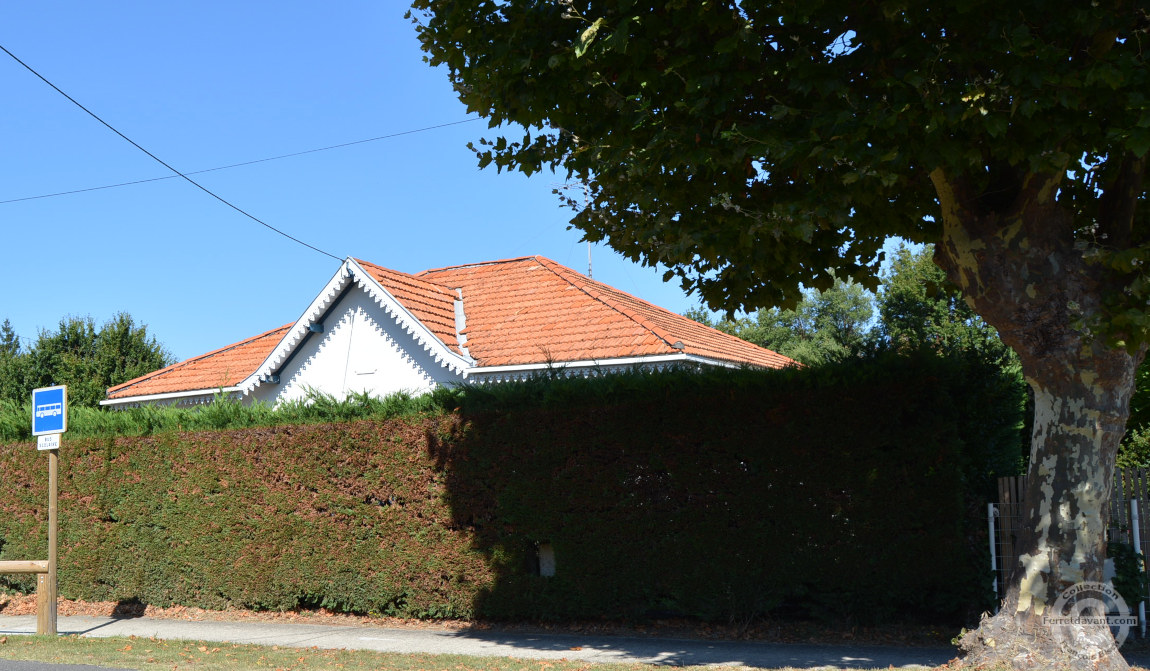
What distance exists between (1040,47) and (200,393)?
20.8 metres

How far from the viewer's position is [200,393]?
75.0ft

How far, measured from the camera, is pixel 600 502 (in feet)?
36.6

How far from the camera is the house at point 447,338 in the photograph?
18938 millimetres

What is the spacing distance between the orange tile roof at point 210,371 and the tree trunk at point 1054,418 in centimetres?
1890

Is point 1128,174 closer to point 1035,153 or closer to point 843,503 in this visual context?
point 1035,153

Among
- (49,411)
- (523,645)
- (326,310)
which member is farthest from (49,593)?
(326,310)

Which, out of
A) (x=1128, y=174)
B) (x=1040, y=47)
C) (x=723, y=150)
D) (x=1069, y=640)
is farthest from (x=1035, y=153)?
(x=1069, y=640)

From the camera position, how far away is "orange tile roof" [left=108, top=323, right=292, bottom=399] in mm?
23455

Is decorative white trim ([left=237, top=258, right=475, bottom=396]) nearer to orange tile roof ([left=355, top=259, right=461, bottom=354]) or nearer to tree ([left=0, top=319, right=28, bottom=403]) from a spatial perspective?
orange tile roof ([left=355, top=259, right=461, bottom=354])

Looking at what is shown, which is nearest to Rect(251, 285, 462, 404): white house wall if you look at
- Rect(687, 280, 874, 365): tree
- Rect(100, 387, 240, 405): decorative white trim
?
Rect(100, 387, 240, 405): decorative white trim

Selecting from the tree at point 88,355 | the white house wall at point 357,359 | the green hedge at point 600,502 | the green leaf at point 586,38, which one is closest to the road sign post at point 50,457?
the green hedge at point 600,502

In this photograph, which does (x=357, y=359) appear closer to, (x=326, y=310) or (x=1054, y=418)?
(x=326, y=310)

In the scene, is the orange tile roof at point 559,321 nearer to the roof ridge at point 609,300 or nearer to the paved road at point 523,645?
the roof ridge at point 609,300

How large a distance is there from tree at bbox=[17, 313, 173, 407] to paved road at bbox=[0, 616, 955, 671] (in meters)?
20.5
